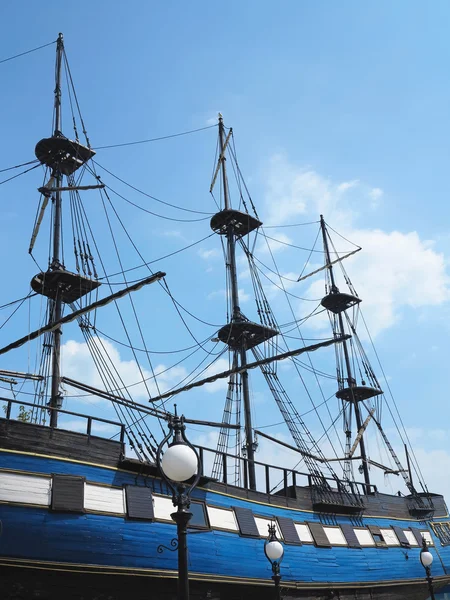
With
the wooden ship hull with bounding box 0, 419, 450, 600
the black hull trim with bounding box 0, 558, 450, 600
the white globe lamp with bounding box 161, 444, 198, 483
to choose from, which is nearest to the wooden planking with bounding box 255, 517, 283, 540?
the wooden ship hull with bounding box 0, 419, 450, 600

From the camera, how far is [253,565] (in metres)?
18.0

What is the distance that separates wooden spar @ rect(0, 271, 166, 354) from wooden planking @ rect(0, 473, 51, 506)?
934 cm

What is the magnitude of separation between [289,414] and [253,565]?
1266 centimetres

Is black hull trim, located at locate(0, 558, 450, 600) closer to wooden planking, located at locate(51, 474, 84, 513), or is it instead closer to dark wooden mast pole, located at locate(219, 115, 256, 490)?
wooden planking, located at locate(51, 474, 84, 513)

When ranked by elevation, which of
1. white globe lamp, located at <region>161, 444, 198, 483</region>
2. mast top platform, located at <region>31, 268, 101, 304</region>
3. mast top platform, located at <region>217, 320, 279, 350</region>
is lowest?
white globe lamp, located at <region>161, 444, 198, 483</region>

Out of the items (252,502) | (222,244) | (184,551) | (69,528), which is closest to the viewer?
(184,551)

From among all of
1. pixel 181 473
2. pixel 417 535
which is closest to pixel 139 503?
pixel 181 473

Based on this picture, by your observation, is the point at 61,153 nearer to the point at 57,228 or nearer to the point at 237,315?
the point at 57,228

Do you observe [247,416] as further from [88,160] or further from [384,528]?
[88,160]

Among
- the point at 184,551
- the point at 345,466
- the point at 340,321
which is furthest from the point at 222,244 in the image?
the point at 184,551

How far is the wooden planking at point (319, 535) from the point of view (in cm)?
2153

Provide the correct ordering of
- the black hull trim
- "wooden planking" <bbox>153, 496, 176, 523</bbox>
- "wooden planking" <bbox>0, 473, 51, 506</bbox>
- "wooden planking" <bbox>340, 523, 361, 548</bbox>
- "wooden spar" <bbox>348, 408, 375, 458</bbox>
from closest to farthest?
the black hull trim → "wooden planking" <bbox>0, 473, 51, 506</bbox> → "wooden planking" <bbox>153, 496, 176, 523</bbox> → "wooden planking" <bbox>340, 523, 361, 548</bbox> → "wooden spar" <bbox>348, 408, 375, 458</bbox>

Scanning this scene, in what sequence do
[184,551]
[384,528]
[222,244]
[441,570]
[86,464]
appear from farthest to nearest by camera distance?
[222,244] < [441,570] < [384,528] < [86,464] < [184,551]

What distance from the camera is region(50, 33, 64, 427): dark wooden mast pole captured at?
66.6ft
